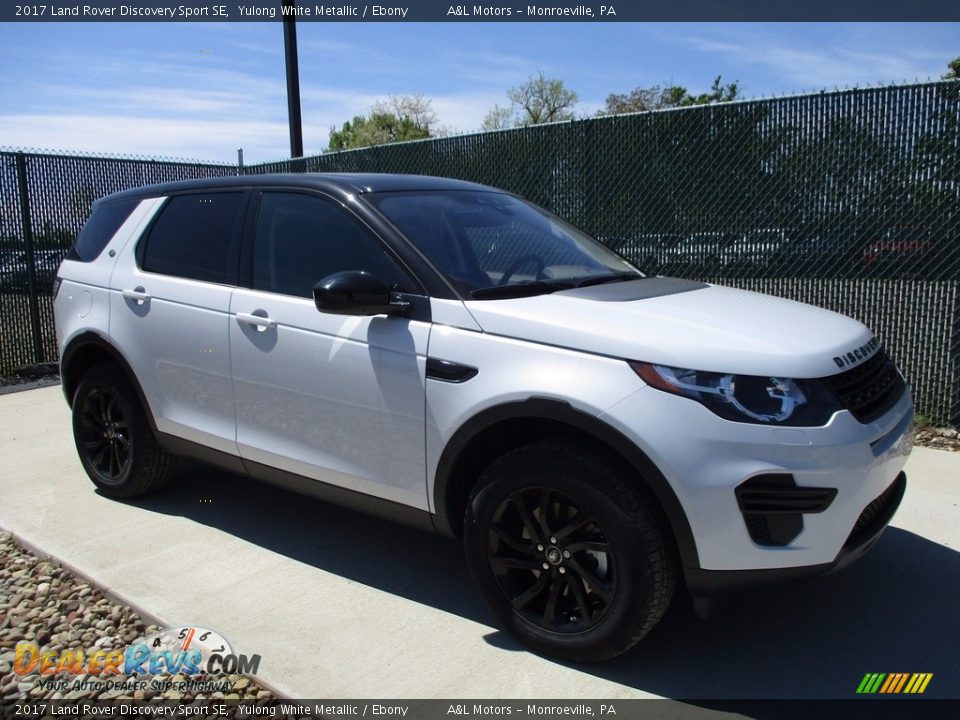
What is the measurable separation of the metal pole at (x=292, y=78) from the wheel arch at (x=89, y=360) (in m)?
7.59

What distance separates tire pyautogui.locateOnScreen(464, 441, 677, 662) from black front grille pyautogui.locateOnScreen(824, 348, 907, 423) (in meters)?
0.76

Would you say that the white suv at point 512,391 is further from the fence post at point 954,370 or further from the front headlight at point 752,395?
the fence post at point 954,370

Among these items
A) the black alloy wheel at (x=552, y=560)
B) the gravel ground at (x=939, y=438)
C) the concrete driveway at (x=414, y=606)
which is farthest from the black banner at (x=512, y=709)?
the gravel ground at (x=939, y=438)

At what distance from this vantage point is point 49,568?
12.9 ft

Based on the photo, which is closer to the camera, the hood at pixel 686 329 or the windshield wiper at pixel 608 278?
the hood at pixel 686 329

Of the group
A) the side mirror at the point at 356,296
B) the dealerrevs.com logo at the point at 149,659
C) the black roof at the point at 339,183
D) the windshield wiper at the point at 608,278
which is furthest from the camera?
the black roof at the point at 339,183

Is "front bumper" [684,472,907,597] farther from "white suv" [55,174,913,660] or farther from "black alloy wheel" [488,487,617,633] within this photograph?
"black alloy wheel" [488,487,617,633]

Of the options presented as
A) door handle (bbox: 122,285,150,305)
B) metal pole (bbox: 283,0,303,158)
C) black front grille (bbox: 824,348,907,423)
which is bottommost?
black front grille (bbox: 824,348,907,423)

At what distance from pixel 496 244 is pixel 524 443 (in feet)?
3.45

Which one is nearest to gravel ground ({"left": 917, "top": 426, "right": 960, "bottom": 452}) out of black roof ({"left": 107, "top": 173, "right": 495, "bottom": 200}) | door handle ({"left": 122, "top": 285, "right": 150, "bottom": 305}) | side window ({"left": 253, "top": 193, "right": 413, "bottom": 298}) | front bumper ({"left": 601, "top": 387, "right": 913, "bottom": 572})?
front bumper ({"left": 601, "top": 387, "right": 913, "bottom": 572})

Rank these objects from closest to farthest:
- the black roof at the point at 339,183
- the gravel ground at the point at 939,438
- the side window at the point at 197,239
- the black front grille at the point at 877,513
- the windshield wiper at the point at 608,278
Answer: the black front grille at the point at 877,513 → the windshield wiper at the point at 608,278 → the black roof at the point at 339,183 → the side window at the point at 197,239 → the gravel ground at the point at 939,438

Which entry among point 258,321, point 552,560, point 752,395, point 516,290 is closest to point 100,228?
point 258,321

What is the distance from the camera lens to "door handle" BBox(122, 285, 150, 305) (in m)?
4.31

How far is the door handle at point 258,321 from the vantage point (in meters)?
3.68
